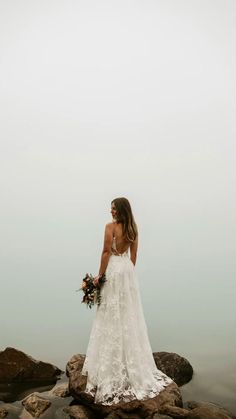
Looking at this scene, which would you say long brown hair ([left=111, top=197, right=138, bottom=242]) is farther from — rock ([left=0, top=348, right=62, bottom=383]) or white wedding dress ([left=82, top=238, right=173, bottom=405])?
rock ([left=0, top=348, right=62, bottom=383])

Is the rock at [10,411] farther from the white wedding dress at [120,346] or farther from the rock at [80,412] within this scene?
the white wedding dress at [120,346]

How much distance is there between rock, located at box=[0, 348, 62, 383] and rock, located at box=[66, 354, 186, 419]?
79.9 inches

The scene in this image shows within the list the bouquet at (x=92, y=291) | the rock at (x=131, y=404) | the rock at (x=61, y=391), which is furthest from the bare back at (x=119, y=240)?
the rock at (x=61, y=391)

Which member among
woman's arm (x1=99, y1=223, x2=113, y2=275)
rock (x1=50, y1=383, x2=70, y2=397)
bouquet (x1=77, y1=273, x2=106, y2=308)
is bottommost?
rock (x1=50, y1=383, x2=70, y2=397)

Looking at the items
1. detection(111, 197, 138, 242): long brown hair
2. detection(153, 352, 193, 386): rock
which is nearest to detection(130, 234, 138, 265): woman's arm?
detection(111, 197, 138, 242): long brown hair

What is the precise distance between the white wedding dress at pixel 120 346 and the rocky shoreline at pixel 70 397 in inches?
6.4

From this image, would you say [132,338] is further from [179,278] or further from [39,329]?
[179,278]

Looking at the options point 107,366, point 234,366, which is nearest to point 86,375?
point 107,366

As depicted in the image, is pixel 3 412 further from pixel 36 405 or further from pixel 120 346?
pixel 120 346

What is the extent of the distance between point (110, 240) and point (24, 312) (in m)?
9.93

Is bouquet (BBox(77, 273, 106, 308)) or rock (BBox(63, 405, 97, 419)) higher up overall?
bouquet (BBox(77, 273, 106, 308))

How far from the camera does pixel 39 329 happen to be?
500 inches

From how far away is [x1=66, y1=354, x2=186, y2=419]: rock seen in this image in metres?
5.28

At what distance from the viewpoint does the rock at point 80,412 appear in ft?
Answer: 18.3
